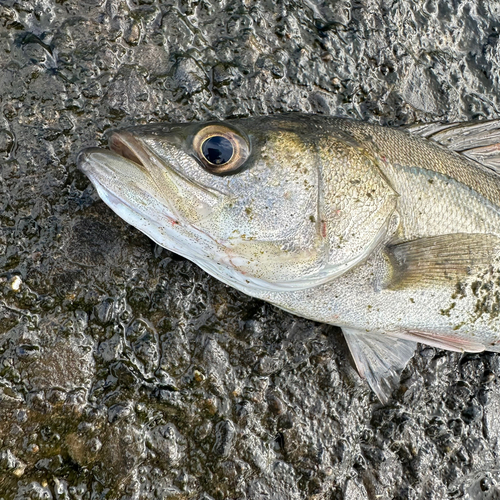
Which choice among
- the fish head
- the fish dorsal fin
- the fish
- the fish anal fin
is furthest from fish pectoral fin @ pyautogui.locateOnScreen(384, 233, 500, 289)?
the fish dorsal fin

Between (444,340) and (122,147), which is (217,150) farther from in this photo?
(444,340)

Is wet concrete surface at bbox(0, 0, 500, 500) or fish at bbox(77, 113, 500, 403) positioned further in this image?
wet concrete surface at bbox(0, 0, 500, 500)

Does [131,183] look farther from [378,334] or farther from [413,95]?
[413,95]


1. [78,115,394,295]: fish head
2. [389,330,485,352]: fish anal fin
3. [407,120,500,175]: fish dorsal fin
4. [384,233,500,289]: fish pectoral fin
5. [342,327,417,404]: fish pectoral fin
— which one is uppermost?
[407,120,500,175]: fish dorsal fin

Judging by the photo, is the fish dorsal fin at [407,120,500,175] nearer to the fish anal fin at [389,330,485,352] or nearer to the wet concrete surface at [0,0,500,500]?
the wet concrete surface at [0,0,500,500]

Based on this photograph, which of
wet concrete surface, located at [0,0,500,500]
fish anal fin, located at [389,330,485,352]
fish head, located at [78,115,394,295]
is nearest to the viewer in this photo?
fish head, located at [78,115,394,295]

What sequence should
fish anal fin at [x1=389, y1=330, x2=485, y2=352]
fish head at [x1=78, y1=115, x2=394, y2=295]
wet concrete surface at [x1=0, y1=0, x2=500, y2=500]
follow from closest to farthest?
fish head at [x1=78, y1=115, x2=394, y2=295]
wet concrete surface at [x1=0, y1=0, x2=500, y2=500]
fish anal fin at [x1=389, y1=330, x2=485, y2=352]

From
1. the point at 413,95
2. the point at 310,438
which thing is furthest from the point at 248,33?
the point at 310,438

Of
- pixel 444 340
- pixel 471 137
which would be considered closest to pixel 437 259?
pixel 444 340
